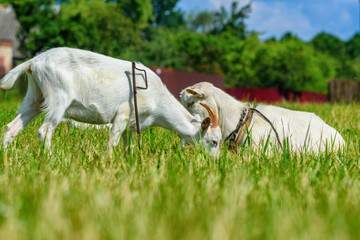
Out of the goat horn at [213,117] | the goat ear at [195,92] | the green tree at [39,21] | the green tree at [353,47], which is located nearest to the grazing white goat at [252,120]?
the goat ear at [195,92]

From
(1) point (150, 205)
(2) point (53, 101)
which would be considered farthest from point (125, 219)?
(2) point (53, 101)

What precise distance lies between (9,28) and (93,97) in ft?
145

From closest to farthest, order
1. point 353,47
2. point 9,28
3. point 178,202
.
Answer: point 178,202 → point 9,28 → point 353,47

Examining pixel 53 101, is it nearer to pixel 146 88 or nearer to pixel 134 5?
pixel 146 88

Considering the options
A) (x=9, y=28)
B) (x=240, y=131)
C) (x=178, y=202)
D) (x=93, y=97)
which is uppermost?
(x=9, y=28)

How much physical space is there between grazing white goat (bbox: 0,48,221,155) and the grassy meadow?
0.78 m

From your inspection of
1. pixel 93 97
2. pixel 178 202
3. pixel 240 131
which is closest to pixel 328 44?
pixel 240 131

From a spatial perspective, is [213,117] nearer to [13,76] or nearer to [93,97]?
[93,97]

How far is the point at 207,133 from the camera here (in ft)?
14.2

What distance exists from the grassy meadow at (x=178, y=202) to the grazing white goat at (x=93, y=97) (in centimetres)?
78

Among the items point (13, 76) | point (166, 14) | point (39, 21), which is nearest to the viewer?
point (13, 76)

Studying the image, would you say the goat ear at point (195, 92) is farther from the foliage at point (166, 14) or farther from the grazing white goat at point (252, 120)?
the foliage at point (166, 14)

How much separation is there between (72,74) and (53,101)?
12.2 inches

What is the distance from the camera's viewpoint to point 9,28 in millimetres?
43969
